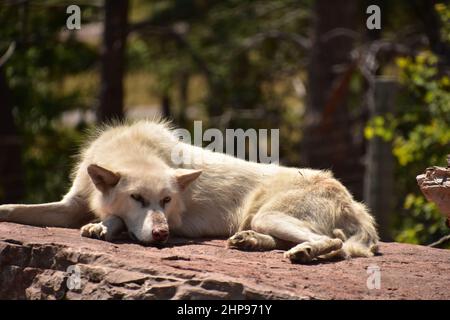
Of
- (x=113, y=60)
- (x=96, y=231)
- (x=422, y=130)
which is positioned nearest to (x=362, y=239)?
(x=96, y=231)

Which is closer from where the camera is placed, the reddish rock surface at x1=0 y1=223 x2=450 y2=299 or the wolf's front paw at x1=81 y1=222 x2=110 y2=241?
the reddish rock surface at x1=0 y1=223 x2=450 y2=299

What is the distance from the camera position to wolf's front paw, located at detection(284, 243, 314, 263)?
18.4 feet

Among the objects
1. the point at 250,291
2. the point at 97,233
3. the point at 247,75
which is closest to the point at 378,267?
the point at 250,291

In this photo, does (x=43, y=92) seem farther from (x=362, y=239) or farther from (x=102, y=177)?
(x=362, y=239)

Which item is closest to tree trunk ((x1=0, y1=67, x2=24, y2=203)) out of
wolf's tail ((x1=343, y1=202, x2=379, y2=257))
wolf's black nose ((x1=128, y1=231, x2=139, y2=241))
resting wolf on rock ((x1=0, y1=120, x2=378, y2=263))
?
resting wolf on rock ((x1=0, y1=120, x2=378, y2=263))

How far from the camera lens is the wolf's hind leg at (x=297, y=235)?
18.5 feet

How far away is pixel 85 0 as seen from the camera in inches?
546

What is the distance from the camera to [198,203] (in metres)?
6.55

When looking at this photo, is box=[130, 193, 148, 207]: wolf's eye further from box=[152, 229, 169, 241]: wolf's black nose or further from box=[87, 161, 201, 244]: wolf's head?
box=[152, 229, 169, 241]: wolf's black nose

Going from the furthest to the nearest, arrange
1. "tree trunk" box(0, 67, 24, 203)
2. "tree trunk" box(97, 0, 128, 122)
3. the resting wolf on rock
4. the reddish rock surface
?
"tree trunk" box(0, 67, 24, 203) < "tree trunk" box(97, 0, 128, 122) < the resting wolf on rock < the reddish rock surface

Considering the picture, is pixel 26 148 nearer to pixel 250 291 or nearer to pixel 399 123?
pixel 399 123

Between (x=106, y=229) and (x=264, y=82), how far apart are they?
8.75 meters

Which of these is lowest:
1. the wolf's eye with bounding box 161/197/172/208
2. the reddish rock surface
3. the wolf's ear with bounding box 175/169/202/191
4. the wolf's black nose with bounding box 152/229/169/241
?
the reddish rock surface

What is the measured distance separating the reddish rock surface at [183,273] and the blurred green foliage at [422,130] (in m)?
2.86
